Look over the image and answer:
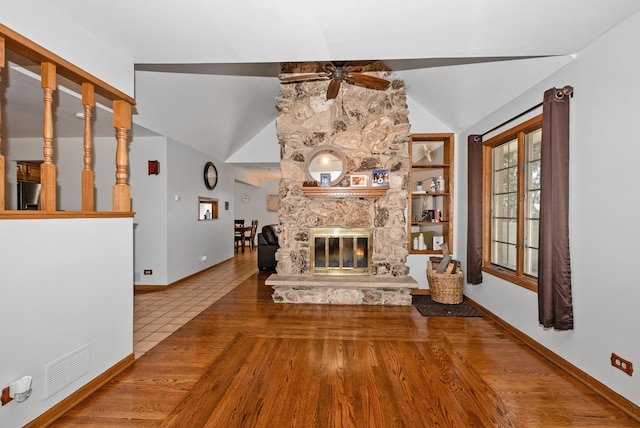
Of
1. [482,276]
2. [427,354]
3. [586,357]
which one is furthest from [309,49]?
[482,276]

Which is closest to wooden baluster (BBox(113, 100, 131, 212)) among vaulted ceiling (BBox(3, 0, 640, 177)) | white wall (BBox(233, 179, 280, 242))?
vaulted ceiling (BBox(3, 0, 640, 177))

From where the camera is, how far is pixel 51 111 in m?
1.83

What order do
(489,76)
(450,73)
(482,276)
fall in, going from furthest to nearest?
1. (482,276)
2. (450,73)
3. (489,76)

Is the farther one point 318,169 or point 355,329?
point 318,169

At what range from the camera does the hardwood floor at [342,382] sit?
183cm

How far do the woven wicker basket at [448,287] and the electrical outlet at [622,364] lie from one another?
6.73ft

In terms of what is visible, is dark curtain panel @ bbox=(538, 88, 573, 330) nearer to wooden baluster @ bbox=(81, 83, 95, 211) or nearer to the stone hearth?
the stone hearth

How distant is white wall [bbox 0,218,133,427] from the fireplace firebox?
93.5 inches

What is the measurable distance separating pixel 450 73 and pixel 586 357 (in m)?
2.99

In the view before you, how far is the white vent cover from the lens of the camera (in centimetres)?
178

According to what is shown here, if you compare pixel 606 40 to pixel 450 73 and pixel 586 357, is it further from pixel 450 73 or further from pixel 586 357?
pixel 586 357

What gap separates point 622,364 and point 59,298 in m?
3.53

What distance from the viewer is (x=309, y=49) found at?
2.26m

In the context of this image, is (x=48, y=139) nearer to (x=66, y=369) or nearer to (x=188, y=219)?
(x=66, y=369)
